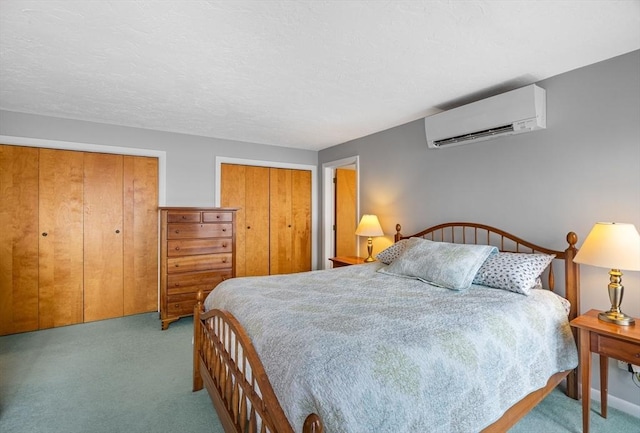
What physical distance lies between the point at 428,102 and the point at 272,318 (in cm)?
240

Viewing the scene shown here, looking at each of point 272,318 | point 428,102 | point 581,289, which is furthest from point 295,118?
point 581,289

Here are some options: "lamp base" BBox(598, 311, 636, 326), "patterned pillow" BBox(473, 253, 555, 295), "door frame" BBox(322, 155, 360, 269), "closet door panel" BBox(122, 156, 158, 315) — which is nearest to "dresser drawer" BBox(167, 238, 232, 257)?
"closet door panel" BBox(122, 156, 158, 315)

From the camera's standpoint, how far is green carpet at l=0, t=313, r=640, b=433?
183 cm

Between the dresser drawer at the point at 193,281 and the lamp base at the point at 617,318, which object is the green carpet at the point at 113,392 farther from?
the lamp base at the point at 617,318

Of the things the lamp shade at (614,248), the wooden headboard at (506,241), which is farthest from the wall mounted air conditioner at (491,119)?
the lamp shade at (614,248)

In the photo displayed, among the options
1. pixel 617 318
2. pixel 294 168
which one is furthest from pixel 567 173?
pixel 294 168

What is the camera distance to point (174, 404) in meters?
2.02

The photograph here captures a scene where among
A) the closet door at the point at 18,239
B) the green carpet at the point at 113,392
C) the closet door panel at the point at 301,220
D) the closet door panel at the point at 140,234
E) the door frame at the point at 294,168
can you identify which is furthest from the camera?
the closet door panel at the point at 301,220

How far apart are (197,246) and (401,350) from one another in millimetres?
2850

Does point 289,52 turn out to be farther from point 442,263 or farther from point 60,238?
point 60,238

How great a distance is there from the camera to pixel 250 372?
1414 mm

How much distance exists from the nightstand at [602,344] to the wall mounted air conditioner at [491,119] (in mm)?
1420

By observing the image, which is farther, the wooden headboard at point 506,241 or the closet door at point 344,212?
the closet door at point 344,212

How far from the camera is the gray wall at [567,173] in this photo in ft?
6.43
